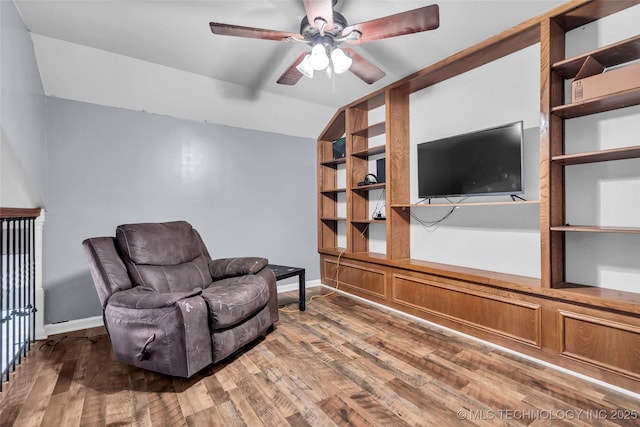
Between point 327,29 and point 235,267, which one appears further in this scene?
point 235,267

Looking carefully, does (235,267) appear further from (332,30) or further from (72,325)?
(332,30)

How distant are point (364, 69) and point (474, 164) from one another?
1.23 m

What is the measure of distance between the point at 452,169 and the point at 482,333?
4.60 feet

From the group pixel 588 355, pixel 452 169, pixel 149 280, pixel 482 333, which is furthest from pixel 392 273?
pixel 149 280

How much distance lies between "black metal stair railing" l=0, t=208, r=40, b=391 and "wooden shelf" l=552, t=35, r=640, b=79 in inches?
152

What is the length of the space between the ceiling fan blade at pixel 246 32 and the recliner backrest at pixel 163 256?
5.22 ft

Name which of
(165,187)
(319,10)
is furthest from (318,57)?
(165,187)

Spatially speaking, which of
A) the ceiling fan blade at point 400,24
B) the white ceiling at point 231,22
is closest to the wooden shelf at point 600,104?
the white ceiling at point 231,22

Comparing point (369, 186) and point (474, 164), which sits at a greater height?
point (474, 164)

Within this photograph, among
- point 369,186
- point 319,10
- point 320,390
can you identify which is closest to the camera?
point 319,10

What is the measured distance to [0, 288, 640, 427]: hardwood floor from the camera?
1.60 metres

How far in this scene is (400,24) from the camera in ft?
5.83

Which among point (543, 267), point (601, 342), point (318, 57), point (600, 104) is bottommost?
point (601, 342)

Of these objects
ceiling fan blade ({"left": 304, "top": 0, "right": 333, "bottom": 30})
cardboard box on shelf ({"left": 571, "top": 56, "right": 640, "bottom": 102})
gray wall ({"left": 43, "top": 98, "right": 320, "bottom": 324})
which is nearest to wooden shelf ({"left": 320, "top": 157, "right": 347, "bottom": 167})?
gray wall ({"left": 43, "top": 98, "right": 320, "bottom": 324})
